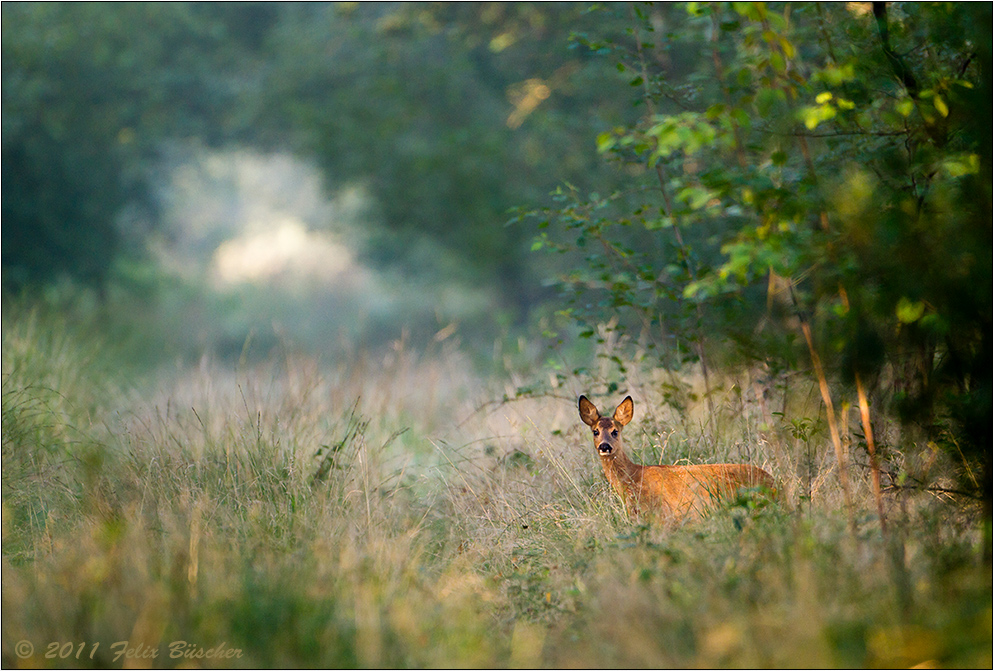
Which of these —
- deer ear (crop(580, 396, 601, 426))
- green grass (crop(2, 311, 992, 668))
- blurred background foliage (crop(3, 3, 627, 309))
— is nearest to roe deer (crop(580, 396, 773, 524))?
deer ear (crop(580, 396, 601, 426))

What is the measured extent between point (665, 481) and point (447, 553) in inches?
48.9

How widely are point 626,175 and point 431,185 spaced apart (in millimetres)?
3454

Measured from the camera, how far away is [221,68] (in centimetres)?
1487

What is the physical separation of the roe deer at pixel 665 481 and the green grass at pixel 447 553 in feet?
0.42

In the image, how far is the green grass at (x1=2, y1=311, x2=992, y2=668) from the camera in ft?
9.57

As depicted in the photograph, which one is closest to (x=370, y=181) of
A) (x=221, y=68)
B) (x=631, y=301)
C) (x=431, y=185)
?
(x=431, y=185)

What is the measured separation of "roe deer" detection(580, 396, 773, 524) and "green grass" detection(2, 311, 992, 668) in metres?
0.13

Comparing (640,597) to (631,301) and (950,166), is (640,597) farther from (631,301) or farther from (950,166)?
(631,301)

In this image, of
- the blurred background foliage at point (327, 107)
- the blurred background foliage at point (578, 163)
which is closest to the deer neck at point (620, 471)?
the blurred background foliage at point (578, 163)

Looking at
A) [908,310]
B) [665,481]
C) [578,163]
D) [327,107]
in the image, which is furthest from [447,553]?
[327,107]

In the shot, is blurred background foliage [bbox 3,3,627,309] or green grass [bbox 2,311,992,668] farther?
blurred background foliage [bbox 3,3,627,309]

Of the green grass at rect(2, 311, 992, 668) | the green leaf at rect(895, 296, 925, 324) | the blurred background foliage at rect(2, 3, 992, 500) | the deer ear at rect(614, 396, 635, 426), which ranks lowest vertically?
the green grass at rect(2, 311, 992, 668)

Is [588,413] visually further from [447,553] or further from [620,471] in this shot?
[447,553]

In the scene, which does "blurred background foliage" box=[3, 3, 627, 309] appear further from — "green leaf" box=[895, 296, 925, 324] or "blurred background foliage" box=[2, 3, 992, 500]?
"green leaf" box=[895, 296, 925, 324]
